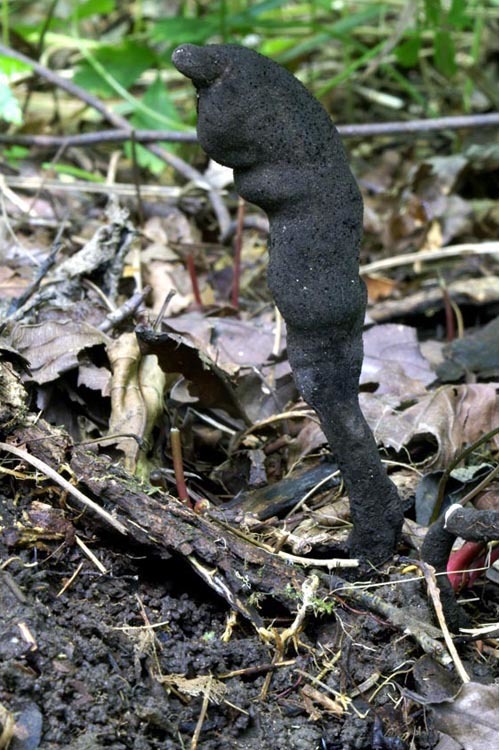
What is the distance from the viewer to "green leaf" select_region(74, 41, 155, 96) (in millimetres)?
4816

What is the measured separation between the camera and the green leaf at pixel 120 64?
482cm

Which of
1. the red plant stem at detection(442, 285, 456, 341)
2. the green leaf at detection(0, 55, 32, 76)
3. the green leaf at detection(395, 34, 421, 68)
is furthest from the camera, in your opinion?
A: the green leaf at detection(395, 34, 421, 68)

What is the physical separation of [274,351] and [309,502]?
81 centimetres

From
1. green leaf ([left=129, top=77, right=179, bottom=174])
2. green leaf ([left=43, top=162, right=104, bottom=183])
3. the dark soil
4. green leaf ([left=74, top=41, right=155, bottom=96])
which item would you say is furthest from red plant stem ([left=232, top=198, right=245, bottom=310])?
green leaf ([left=74, top=41, right=155, bottom=96])

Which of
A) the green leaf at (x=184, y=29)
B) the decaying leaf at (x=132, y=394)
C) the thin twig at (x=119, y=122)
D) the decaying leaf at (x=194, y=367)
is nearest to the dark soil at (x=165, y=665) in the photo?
the decaying leaf at (x=132, y=394)

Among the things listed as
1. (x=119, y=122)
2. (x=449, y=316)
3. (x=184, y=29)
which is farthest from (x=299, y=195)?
(x=184, y=29)

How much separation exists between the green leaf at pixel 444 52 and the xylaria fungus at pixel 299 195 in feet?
12.0

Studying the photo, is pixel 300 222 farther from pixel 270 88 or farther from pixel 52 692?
pixel 52 692

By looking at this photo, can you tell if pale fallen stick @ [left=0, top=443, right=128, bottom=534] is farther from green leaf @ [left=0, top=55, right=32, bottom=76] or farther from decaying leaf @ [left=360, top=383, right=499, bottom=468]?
green leaf @ [left=0, top=55, right=32, bottom=76]

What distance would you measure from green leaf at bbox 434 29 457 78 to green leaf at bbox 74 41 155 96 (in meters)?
1.69

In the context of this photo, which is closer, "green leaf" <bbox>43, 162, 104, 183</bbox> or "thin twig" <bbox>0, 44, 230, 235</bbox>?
"thin twig" <bbox>0, 44, 230, 235</bbox>

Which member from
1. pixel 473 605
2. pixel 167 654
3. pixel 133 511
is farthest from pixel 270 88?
pixel 473 605

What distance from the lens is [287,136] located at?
4.90 feet

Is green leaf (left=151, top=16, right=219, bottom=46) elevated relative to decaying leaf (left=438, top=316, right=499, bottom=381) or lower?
elevated
